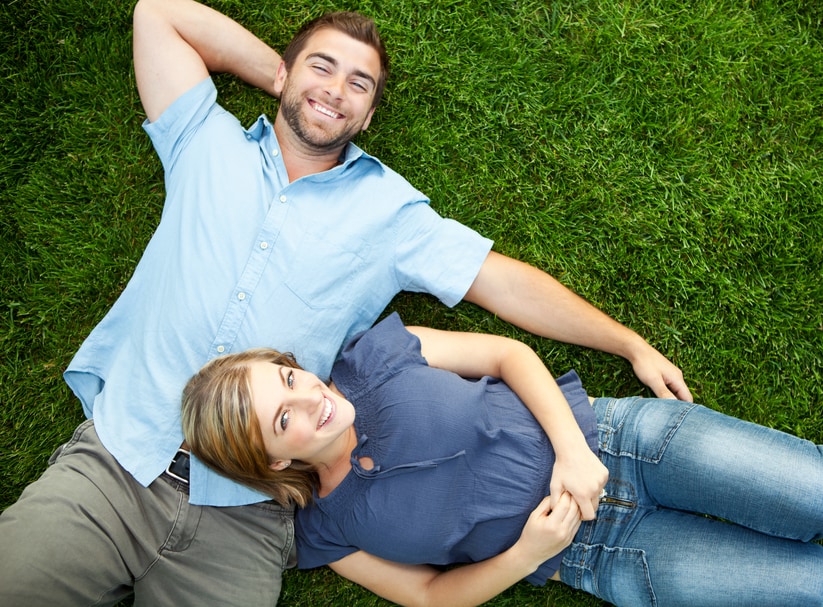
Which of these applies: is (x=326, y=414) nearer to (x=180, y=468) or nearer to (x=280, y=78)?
(x=180, y=468)

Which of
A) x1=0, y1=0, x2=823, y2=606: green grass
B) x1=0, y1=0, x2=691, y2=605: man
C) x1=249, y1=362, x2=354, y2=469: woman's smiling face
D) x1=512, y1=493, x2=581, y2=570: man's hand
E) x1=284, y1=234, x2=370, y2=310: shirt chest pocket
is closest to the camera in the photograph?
x1=249, y1=362, x2=354, y2=469: woman's smiling face

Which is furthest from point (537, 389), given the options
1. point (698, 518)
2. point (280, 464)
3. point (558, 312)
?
point (280, 464)

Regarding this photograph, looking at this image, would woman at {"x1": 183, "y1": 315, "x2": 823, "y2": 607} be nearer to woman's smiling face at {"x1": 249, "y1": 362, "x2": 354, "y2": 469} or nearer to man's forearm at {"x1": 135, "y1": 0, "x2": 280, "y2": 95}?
woman's smiling face at {"x1": 249, "y1": 362, "x2": 354, "y2": 469}

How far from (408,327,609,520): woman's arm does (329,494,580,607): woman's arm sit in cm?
10

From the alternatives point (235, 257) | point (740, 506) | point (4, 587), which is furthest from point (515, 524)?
point (4, 587)

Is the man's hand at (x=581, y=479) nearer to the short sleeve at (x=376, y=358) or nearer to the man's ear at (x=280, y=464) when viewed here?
the short sleeve at (x=376, y=358)

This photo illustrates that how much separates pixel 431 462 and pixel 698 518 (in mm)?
1210

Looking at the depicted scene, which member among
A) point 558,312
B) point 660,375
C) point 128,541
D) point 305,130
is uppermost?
point 305,130

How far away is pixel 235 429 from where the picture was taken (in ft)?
8.63

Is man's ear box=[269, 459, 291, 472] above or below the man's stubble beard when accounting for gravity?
below

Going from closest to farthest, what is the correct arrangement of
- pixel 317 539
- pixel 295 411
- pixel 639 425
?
pixel 295 411
pixel 639 425
pixel 317 539

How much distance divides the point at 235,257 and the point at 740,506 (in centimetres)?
245

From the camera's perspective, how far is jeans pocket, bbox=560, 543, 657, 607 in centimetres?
279

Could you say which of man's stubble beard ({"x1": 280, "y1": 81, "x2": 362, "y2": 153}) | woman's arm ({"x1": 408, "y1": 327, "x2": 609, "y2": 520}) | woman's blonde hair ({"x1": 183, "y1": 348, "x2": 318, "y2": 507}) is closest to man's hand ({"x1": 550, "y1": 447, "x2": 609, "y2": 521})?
woman's arm ({"x1": 408, "y1": 327, "x2": 609, "y2": 520})
